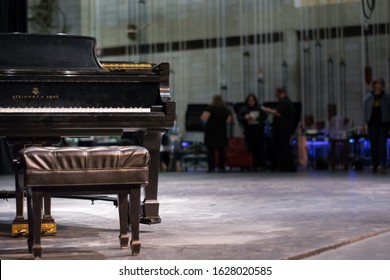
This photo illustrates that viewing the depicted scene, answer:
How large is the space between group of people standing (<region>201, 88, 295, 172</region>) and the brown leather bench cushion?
27.9ft

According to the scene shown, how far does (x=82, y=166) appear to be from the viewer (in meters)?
3.66

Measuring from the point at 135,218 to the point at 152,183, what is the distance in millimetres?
1050

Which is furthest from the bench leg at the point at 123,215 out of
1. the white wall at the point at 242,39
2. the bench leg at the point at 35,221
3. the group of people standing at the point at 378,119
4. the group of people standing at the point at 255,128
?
the white wall at the point at 242,39

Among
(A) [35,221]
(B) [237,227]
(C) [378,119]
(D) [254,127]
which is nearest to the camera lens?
(A) [35,221]

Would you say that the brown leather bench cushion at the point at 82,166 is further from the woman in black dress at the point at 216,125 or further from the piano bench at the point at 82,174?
the woman in black dress at the point at 216,125

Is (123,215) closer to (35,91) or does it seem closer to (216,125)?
(35,91)

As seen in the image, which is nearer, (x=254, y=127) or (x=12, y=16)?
(x=254, y=127)

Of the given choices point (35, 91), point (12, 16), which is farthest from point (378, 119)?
point (35, 91)

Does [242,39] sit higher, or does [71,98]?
[242,39]

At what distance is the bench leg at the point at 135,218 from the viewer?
143 inches

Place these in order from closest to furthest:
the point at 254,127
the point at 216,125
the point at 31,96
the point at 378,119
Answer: the point at 31,96 → the point at 378,119 → the point at 216,125 → the point at 254,127

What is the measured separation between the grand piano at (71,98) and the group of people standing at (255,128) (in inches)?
292

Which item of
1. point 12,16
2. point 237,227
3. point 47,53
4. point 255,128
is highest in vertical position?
point 12,16
